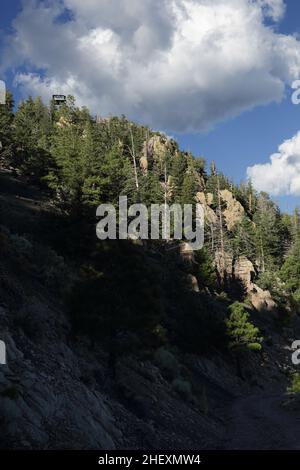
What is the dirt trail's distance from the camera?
15375mm

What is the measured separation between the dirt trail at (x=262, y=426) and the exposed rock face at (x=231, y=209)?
204 ft

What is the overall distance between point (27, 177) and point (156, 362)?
40.7m

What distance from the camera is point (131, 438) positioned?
12492 millimetres

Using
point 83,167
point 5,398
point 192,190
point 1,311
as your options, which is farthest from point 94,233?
point 192,190

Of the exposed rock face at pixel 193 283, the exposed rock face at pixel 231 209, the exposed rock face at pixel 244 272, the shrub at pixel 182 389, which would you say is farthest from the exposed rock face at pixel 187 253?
the exposed rock face at pixel 231 209

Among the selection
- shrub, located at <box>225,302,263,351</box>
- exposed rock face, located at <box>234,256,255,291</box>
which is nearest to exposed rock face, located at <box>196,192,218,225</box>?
exposed rock face, located at <box>234,256,255,291</box>

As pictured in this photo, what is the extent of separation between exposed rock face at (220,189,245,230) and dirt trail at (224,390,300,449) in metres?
62.0

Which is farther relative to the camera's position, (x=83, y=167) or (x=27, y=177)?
(x=27, y=177)

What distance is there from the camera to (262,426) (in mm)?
18953

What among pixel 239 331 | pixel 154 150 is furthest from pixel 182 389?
pixel 154 150

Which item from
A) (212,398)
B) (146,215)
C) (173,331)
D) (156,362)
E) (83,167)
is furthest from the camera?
(146,215)

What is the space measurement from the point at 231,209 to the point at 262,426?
7341 centimetres

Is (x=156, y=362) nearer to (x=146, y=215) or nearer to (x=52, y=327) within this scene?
(x=52, y=327)

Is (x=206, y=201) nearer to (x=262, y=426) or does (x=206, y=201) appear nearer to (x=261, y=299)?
(x=261, y=299)
